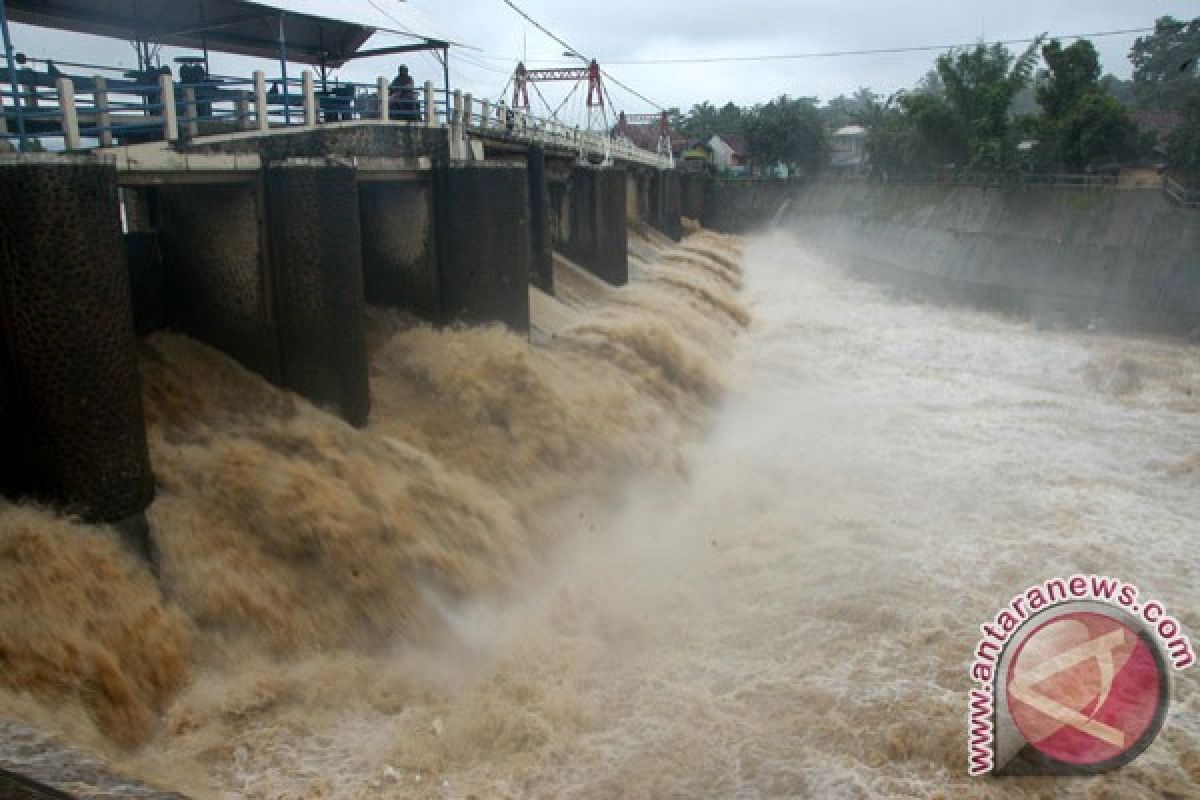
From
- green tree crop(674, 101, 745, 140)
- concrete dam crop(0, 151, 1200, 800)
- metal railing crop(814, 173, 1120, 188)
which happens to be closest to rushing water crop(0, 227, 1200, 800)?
concrete dam crop(0, 151, 1200, 800)

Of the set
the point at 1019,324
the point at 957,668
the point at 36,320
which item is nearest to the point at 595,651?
the point at 957,668

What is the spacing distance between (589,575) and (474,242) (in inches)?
238

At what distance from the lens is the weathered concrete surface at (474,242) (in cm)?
1382

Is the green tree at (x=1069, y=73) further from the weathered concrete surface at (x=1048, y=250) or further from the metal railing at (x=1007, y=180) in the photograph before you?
the weathered concrete surface at (x=1048, y=250)

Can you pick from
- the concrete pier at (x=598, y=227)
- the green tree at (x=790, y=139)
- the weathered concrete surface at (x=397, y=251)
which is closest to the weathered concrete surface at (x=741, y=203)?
the green tree at (x=790, y=139)

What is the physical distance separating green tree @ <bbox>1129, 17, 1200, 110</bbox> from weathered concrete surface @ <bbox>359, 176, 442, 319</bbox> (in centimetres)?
7394

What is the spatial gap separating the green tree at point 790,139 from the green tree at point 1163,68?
26436 millimetres

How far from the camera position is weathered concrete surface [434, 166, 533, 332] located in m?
13.8

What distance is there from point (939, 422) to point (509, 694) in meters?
10.4

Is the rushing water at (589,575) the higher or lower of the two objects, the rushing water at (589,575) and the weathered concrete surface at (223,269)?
the lower

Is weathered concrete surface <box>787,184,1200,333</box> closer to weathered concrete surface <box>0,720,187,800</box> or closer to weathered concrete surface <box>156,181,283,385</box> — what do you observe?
weathered concrete surface <box>156,181,283,385</box>

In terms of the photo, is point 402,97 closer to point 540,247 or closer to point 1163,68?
point 540,247

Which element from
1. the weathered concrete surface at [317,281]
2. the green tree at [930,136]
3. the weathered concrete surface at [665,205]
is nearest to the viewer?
the weathered concrete surface at [317,281]

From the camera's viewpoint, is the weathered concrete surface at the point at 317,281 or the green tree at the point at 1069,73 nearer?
the weathered concrete surface at the point at 317,281
